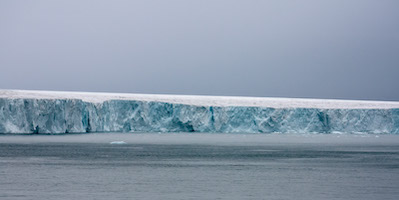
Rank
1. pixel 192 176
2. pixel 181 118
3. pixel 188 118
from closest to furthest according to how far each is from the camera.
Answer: pixel 192 176, pixel 181 118, pixel 188 118

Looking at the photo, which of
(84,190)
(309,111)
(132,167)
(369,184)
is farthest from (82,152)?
(309,111)

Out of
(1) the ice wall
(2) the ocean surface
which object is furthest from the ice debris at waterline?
(2) the ocean surface

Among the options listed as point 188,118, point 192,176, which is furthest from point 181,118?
point 192,176

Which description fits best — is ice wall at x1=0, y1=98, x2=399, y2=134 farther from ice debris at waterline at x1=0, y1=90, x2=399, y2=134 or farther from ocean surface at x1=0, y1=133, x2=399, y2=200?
ocean surface at x1=0, y1=133, x2=399, y2=200

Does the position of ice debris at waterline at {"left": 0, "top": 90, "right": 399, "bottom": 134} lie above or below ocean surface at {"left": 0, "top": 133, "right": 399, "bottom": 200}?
below

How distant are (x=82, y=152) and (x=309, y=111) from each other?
12358 mm

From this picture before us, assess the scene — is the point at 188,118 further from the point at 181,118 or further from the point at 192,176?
the point at 192,176

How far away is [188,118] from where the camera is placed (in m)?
22.8

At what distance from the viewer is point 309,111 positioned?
75.6 ft

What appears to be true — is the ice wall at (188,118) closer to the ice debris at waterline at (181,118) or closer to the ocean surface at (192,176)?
the ice debris at waterline at (181,118)

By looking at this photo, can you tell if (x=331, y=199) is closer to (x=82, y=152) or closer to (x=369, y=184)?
(x=369, y=184)

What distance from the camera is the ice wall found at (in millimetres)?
20062

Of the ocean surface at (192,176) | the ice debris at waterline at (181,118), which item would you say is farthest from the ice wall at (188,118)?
the ocean surface at (192,176)

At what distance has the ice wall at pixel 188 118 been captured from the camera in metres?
20.1
